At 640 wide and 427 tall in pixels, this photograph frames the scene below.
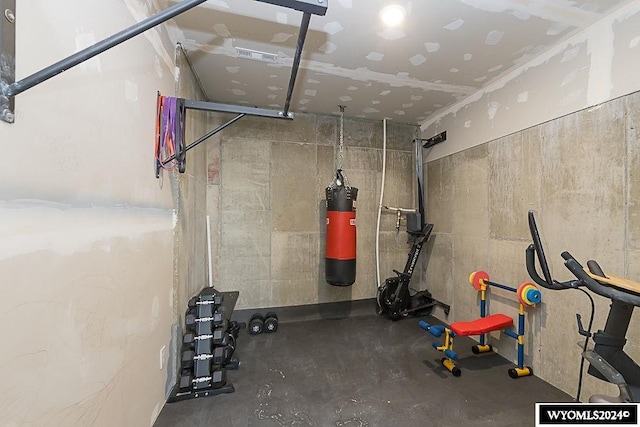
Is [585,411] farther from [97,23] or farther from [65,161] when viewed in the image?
[97,23]

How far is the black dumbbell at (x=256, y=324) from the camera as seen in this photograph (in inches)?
123

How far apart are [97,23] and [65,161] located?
636 mm

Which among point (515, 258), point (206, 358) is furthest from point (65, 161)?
point (515, 258)

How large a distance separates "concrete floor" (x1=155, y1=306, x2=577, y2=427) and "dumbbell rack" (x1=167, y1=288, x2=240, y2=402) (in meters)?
Answer: 0.08

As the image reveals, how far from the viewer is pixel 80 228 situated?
975 mm

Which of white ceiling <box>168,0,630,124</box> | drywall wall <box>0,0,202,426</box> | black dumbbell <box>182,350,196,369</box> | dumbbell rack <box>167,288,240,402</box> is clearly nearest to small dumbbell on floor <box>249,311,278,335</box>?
dumbbell rack <box>167,288,240,402</box>

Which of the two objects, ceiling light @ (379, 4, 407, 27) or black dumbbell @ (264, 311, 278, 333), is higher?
ceiling light @ (379, 4, 407, 27)

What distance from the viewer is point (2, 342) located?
0.67m

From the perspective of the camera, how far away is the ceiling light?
1722 millimetres

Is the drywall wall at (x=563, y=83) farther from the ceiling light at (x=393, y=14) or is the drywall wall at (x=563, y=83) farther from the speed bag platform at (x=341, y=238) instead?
the speed bag platform at (x=341, y=238)

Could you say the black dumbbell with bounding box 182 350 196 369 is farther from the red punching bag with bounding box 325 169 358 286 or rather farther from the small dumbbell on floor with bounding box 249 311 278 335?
the red punching bag with bounding box 325 169 358 286

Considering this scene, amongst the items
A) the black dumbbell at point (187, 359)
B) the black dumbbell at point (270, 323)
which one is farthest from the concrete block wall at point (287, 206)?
the black dumbbell at point (187, 359)

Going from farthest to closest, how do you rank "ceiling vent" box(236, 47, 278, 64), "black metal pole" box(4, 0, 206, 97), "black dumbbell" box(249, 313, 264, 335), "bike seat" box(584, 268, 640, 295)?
"black dumbbell" box(249, 313, 264, 335), "ceiling vent" box(236, 47, 278, 64), "bike seat" box(584, 268, 640, 295), "black metal pole" box(4, 0, 206, 97)

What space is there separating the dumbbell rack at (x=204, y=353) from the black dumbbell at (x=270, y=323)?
0.82 m
